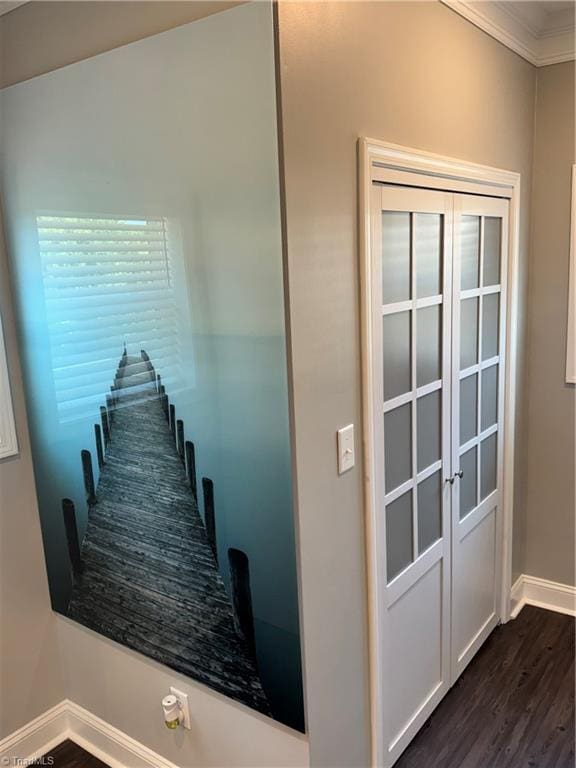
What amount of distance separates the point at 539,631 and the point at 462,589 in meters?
0.70

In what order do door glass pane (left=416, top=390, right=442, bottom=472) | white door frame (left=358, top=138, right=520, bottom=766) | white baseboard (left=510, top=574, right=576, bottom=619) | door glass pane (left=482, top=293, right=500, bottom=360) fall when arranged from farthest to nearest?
white baseboard (left=510, top=574, right=576, bottom=619)
door glass pane (left=482, top=293, right=500, bottom=360)
door glass pane (left=416, top=390, right=442, bottom=472)
white door frame (left=358, top=138, right=520, bottom=766)

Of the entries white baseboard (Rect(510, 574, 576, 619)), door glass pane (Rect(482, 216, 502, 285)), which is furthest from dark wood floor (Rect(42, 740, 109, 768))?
door glass pane (Rect(482, 216, 502, 285))

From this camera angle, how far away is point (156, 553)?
75.9 inches

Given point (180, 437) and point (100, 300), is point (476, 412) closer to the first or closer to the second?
point (180, 437)

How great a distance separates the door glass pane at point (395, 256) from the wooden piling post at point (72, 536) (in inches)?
52.5

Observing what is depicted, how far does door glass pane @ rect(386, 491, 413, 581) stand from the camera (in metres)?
1.96

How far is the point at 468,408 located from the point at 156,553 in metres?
1.34

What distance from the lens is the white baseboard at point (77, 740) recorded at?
2.18 m

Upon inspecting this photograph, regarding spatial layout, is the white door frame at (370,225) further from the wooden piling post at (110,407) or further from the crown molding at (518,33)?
the wooden piling post at (110,407)

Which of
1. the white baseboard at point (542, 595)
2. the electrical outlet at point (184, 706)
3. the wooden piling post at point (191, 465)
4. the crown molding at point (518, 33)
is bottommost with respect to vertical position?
the white baseboard at point (542, 595)

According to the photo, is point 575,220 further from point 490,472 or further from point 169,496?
point 169,496

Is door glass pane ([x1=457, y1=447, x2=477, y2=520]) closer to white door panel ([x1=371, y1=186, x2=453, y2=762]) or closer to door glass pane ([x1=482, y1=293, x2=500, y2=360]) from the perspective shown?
white door panel ([x1=371, y1=186, x2=453, y2=762])

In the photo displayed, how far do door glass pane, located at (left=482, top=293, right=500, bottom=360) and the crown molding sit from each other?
1.00 meters

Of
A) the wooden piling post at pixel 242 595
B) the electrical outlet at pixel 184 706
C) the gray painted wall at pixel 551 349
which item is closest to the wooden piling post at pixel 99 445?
the wooden piling post at pixel 242 595
